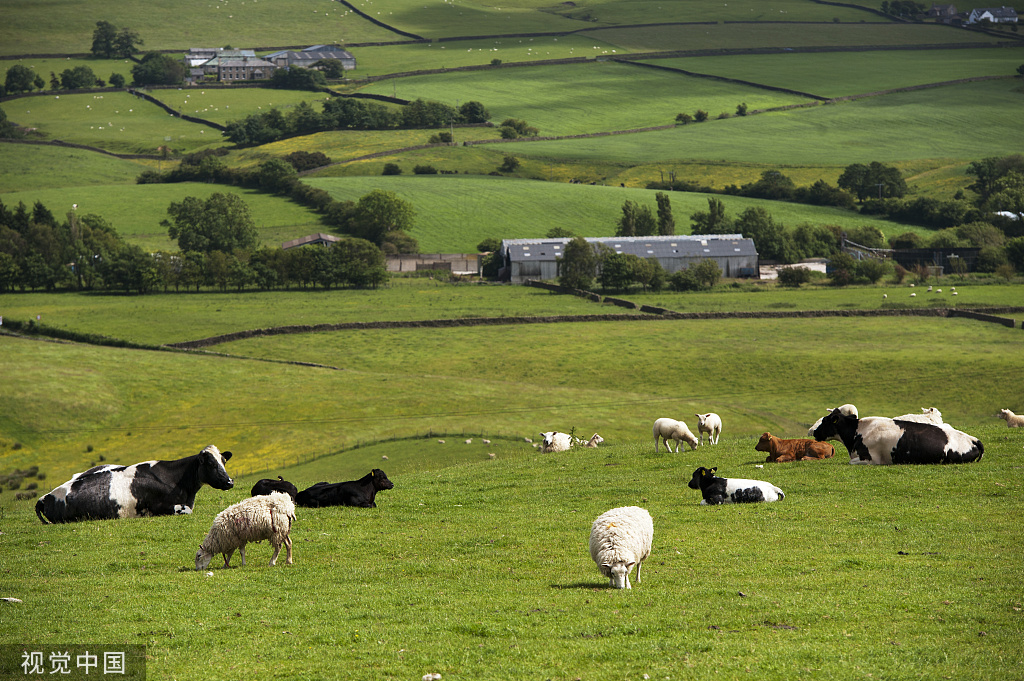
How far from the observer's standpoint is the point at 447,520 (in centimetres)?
2289

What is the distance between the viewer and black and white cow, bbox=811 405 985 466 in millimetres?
25203

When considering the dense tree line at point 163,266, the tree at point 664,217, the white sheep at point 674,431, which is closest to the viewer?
the white sheep at point 674,431

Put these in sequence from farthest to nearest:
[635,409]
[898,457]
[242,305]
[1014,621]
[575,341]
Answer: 1. [242,305]
2. [575,341]
3. [635,409]
4. [898,457]
5. [1014,621]

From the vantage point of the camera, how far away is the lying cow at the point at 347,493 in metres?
24.5

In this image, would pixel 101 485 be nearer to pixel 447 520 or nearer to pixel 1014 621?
pixel 447 520

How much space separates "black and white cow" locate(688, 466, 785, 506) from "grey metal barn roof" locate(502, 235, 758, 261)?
107 metres

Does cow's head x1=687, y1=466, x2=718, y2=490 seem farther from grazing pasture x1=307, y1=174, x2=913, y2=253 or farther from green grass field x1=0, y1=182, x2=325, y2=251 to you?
grazing pasture x1=307, y1=174, x2=913, y2=253

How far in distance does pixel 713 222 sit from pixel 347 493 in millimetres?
133065

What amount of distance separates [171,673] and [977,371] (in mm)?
63327

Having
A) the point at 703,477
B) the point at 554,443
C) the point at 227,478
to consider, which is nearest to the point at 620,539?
the point at 703,477

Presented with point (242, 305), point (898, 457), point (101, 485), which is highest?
point (898, 457)

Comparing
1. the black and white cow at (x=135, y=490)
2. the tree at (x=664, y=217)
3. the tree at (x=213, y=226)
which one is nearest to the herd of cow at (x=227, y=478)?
the black and white cow at (x=135, y=490)

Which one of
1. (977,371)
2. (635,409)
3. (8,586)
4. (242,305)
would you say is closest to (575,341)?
(635,409)

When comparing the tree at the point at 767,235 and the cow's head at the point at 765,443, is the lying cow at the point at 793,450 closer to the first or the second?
the cow's head at the point at 765,443
